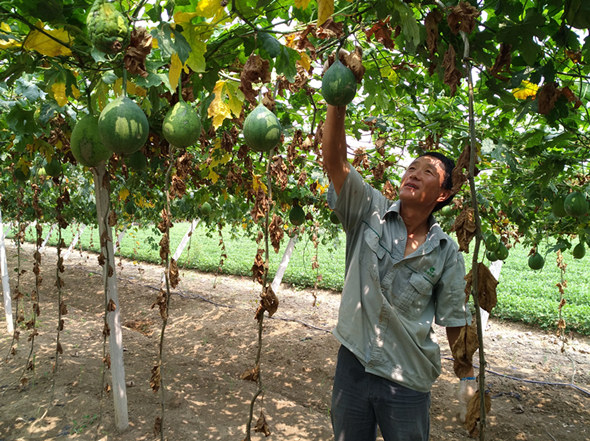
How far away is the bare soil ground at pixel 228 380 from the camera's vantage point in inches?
156

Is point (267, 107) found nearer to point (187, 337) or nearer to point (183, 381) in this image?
point (183, 381)

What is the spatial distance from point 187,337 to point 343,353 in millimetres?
6019

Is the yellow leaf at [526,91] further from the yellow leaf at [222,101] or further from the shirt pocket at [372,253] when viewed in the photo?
the yellow leaf at [222,101]

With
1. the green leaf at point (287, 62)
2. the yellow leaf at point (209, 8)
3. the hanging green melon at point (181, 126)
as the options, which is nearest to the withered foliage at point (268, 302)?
the hanging green melon at point (181, 126)

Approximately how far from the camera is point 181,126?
1.29 meters

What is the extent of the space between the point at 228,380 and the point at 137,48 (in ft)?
16.3

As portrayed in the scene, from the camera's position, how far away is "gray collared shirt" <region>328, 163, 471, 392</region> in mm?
1833

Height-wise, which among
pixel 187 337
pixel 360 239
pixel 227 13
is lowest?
pixel 187 337

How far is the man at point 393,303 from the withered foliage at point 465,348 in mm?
912

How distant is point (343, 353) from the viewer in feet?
6.56

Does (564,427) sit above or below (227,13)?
below

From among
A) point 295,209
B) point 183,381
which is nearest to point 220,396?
point 183,381

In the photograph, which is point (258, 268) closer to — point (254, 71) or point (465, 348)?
point (254, 71)

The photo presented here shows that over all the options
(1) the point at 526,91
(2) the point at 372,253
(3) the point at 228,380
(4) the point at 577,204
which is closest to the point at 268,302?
(2) the point at 372,253
